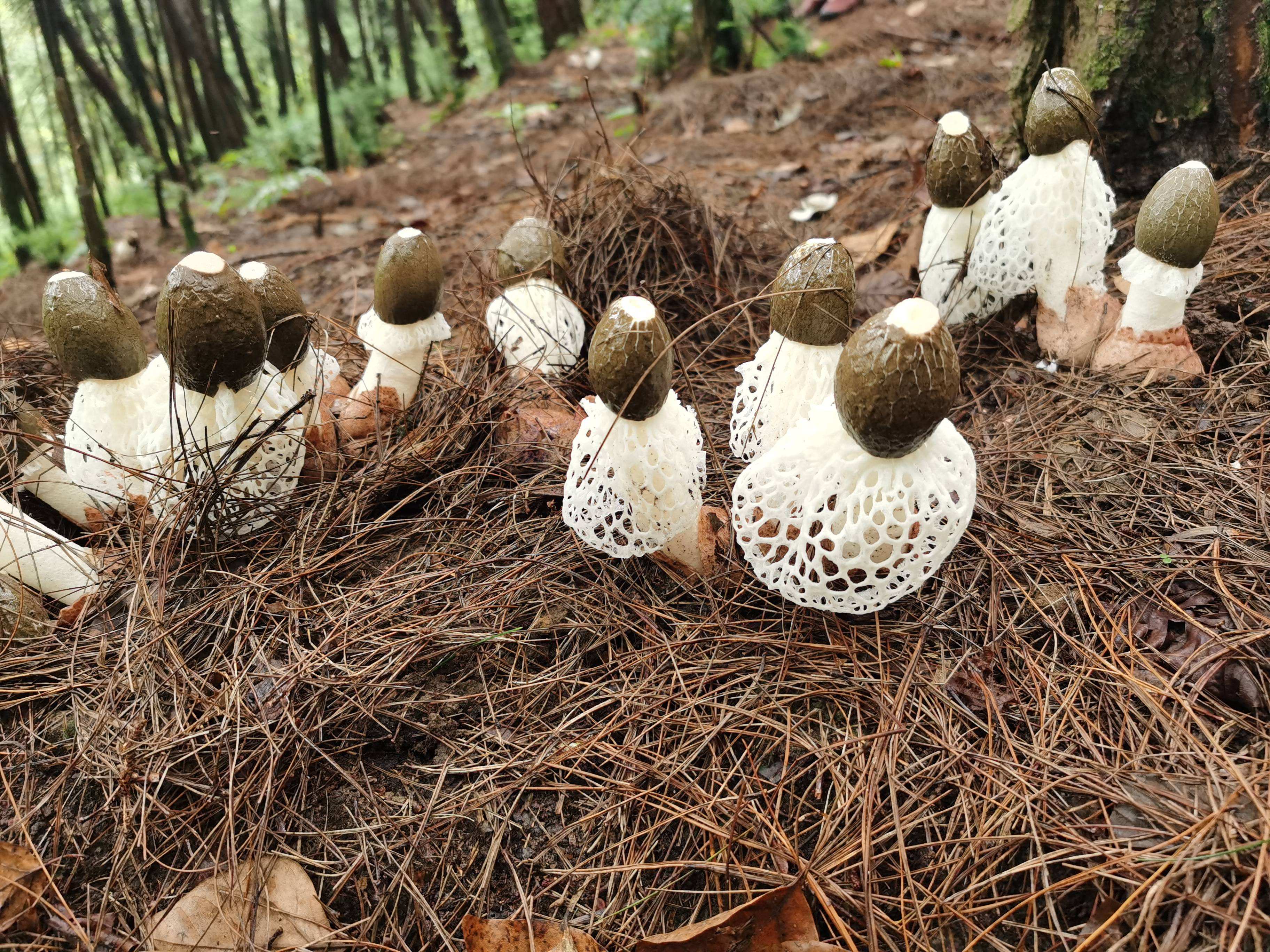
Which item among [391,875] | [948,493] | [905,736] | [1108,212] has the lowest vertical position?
[391,875]

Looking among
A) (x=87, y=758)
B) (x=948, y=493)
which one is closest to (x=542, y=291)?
(x=948, y=493)

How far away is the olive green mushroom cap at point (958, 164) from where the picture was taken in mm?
3117

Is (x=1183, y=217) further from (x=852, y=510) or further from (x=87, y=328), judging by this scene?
(x=87, y=328)

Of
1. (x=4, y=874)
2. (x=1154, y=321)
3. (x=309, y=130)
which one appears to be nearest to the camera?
(x=4, y=874)

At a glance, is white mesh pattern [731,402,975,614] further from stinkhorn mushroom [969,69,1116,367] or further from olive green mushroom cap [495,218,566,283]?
olive green mushroom cap [495,218,566,283]

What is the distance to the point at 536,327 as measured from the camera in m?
3.36

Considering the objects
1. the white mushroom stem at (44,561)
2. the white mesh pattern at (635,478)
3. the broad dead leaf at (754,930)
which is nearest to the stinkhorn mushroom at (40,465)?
the white mushroom stem at (44,561)

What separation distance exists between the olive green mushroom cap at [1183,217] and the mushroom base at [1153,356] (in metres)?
0.28

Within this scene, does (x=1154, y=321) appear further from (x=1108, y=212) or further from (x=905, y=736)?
(x=905, y=736)

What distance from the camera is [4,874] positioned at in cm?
191

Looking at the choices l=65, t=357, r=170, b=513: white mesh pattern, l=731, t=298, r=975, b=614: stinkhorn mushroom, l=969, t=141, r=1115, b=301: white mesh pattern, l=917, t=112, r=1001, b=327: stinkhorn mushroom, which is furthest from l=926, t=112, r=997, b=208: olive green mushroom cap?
l=65, t=357, r=170, b=513: white mesh pattern

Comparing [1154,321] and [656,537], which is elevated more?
[1154,321]

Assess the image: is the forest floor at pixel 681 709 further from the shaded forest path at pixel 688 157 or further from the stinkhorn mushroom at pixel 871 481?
the shaded forest path at pixel 688 157

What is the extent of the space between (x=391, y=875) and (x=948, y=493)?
Answer: 5.43 ft
